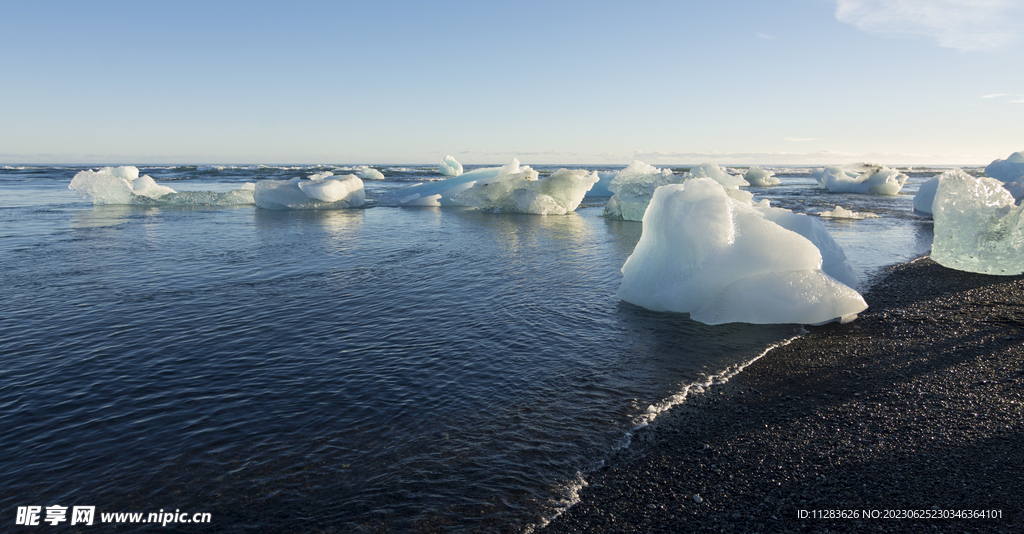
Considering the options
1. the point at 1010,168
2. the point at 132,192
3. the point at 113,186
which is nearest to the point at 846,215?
the point at 1010,168

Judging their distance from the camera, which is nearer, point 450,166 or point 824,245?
point 824,245

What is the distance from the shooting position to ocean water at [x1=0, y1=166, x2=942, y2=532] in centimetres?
439

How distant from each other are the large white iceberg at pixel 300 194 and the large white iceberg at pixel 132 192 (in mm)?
3096

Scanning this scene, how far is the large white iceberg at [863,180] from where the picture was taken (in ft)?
144

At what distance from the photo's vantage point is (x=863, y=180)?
46.2 m

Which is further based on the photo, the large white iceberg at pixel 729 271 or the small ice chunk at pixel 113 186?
the small ice chunk at pixel 113 186

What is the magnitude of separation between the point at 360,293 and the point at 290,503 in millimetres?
6989

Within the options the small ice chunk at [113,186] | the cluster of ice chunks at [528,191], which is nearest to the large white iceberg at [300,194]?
the small ice chunk at [113,186]

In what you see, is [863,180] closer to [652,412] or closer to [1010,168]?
[1010,168]

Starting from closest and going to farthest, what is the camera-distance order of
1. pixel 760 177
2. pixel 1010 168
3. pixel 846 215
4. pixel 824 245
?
pixel 824 245 < pixel 846 215 < pixel 1010 168 < pixel 760 177

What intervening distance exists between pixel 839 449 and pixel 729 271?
452 cm

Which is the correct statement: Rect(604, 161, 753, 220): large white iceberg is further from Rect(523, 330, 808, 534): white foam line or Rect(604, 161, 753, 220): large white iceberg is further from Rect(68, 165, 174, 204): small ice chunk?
Rect(68, 165, 174, 204): small ice chunk

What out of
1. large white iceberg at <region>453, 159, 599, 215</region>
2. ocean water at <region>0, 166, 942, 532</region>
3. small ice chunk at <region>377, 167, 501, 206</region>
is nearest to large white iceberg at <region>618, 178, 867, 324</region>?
ocean water at <region>0, 166, 942, 532</region>

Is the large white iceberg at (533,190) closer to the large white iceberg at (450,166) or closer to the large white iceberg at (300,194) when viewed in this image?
the large white iceberg at (300,194)
